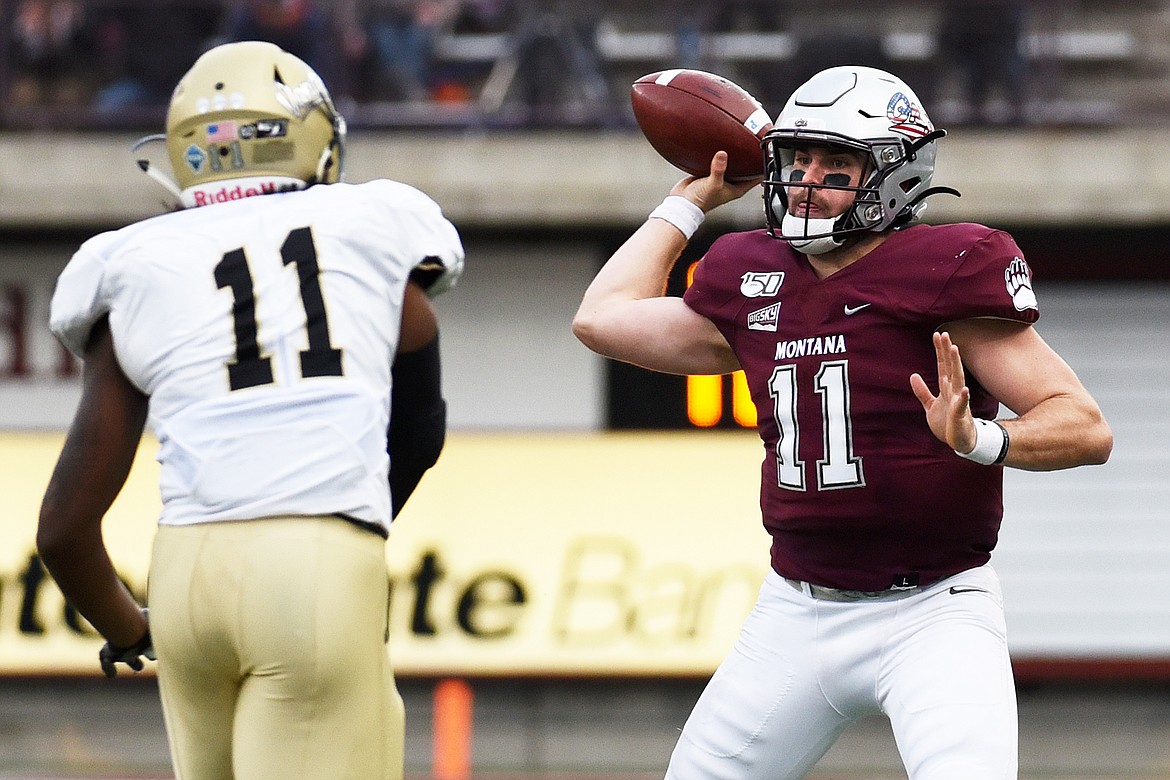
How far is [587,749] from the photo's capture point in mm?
9062

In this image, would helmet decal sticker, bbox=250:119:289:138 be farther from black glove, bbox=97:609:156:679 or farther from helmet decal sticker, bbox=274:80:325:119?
black glove, bbox=97:609:156:679

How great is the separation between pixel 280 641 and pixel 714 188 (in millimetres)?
1701

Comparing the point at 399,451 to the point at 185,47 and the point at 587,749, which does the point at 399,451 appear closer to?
the point at 587,749

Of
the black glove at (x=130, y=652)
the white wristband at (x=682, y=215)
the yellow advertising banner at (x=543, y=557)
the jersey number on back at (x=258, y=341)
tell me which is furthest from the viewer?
the yellow advertising banner at (x=543, y=557)

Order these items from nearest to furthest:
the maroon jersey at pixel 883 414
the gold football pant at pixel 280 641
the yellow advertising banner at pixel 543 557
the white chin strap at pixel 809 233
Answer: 1. the gold football pant at pixel 280 641
2. the maroon jersey at pixel 883 414
3. the white chin strap at pixel 809 233
4. the yellow advertising banner at pixel 543 557

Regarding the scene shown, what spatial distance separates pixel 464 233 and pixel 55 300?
24.1ft

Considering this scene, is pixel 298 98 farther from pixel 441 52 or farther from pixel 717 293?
pixel 441 52

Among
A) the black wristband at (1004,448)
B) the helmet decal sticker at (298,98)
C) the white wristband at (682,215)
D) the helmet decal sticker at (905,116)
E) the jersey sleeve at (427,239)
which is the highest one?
the helmet decal sticker at (298,98)

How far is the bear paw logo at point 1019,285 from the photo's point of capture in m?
3.36

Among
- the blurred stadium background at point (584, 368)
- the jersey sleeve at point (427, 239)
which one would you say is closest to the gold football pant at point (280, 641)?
the jersey sleeve at point (427, 239)

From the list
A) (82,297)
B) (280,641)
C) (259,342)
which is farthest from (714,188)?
(280,641)

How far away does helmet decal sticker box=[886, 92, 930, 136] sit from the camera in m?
3.62

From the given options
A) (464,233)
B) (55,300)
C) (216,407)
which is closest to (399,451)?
(216,407)

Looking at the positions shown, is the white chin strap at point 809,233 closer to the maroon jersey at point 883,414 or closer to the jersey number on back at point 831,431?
the maroon jersey at point 883,414
